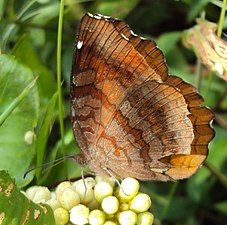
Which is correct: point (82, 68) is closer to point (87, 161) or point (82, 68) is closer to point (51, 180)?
point (87, 161)

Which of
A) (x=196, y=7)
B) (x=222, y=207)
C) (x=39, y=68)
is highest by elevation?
(x=196, y=7)

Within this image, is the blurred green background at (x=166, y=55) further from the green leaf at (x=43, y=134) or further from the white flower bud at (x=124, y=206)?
the white flower bud at (x=124, y=206)

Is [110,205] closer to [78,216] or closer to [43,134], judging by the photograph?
[78,216]

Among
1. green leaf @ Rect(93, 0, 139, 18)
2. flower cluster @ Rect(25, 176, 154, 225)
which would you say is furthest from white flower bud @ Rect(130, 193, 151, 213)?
green leaf @ Rect(93, 0, 139, 18)

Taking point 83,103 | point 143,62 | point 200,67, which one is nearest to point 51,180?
point 83,103

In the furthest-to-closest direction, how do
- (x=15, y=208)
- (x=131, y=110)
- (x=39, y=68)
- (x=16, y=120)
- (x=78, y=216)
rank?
(x=39, y=68)
(x=16, y=120)
(x=131, y=110)
(x=78, y=216)
(x=15, y=208)

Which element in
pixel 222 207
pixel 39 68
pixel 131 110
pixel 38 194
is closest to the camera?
pixel 38 194

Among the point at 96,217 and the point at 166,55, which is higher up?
the point at 96,217

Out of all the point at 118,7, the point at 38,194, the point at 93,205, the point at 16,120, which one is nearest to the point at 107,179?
the point at 93,205
